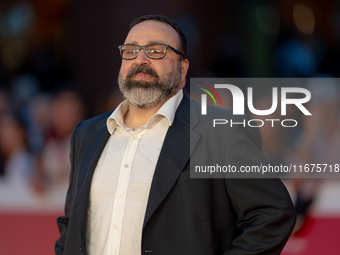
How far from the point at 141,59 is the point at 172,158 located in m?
0.48

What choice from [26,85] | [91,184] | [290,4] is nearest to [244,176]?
[91,184]

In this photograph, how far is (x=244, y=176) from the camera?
1.28m

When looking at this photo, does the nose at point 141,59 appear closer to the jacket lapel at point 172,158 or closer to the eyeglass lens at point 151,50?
the eyeglass lens at point 151,50

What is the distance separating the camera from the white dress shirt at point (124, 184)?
1.33 meters

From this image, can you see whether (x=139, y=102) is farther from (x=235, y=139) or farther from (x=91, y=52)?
(x=91, y=52)

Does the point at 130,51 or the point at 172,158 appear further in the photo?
the point at 130,51

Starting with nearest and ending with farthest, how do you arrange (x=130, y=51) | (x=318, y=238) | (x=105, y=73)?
1. (x=130, y=51)
2. (x=318, y=238)
3. (x=105, y=73)

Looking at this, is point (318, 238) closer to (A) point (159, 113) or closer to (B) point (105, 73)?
(A) point (159, 113)

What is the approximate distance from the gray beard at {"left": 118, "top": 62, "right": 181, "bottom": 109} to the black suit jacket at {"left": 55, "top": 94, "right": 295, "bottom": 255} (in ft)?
0.80

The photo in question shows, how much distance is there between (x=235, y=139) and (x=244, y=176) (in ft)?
0.50

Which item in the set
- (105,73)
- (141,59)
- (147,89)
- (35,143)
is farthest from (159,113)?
(35,143)

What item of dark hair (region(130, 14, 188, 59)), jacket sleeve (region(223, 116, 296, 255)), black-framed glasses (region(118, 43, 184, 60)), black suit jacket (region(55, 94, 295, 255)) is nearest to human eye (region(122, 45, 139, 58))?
black-framed glasses (region(118, 43, 184, 60))

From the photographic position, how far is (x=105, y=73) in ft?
9.48

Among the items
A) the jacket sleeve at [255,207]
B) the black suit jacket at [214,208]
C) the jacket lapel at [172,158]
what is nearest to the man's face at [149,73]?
the jacket lapel at [172,158]
